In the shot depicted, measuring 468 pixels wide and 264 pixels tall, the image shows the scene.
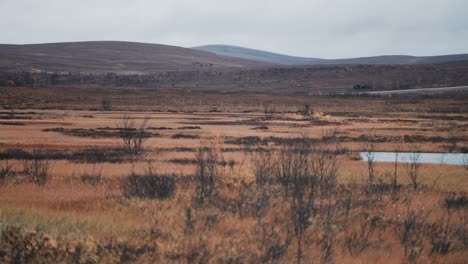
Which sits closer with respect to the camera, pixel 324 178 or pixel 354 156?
pixel 324 178

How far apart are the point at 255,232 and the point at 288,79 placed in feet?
506

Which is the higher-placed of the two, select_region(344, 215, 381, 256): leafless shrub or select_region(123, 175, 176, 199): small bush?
select_region(123, 175, 176, 199): small bush

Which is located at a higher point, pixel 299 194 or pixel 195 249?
pixel 299 194

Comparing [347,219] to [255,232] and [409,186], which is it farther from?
[409,186]

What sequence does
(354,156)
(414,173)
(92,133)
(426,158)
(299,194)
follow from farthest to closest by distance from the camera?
(92,133)
(426,158)
(354,156)
(414,173)
(299,194)

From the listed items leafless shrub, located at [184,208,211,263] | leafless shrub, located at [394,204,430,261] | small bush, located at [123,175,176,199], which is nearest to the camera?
leafless shrub, located at [184,208,211,263]

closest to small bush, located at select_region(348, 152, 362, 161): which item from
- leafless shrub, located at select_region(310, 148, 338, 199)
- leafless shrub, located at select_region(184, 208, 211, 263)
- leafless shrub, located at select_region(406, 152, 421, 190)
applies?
leafless shrub, located at select_region(406, 152, 421, 190)

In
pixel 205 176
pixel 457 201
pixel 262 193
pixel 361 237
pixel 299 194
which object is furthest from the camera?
pixel 205 176

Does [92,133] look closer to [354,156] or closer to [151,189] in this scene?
[354,156]

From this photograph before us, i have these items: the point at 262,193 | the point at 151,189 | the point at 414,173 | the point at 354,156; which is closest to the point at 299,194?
the point at 262,193

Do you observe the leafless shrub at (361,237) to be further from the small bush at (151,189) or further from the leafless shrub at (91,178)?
the leafless shrub at (91,178)

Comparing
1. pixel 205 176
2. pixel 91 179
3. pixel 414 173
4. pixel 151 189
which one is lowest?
pixel 414 173

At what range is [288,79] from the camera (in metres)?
164

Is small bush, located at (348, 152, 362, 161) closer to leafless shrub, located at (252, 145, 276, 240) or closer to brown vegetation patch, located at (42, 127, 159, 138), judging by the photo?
leafless shrub, located at (252, 145, 276, 240)
